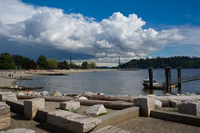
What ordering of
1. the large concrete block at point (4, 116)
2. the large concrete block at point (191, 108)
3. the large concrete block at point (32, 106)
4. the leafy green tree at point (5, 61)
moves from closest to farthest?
the large concrete block at point (4, 116)
the large concrete block at point (191, 108)
the large concrete block at point (32, 106)
the leafy green tree at point (5, 61)

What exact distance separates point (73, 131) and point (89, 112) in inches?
93.4

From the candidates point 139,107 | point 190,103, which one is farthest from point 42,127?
point 190,103

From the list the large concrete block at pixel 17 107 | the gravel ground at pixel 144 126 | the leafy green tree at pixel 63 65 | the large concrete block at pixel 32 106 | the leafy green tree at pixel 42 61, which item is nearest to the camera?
the gravel ground at pixel 144 126

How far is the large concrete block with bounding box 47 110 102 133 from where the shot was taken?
15.2 feet

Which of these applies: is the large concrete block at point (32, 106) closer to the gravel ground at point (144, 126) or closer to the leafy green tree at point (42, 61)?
the gravel ground at point (144, 126)

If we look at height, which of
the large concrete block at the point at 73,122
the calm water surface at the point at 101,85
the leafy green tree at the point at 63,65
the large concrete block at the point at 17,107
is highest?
the leafy green tree at the point at 63,65

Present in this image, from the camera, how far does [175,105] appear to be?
30.0ft

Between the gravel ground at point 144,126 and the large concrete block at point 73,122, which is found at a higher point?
the large concrete block at point 73,122

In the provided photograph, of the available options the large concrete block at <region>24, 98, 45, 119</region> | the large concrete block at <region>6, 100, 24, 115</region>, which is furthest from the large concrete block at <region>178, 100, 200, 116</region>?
the large concrete block at <region>6, 100, 24, 115</region>

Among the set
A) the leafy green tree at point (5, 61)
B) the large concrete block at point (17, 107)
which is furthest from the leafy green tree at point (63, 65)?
the large concrete block at point (17, 107)

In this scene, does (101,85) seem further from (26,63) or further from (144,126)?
(26,63)

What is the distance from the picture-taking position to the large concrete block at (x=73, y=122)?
4641 millimetres

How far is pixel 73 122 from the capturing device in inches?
192

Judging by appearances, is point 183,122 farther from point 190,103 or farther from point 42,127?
point 42,127
